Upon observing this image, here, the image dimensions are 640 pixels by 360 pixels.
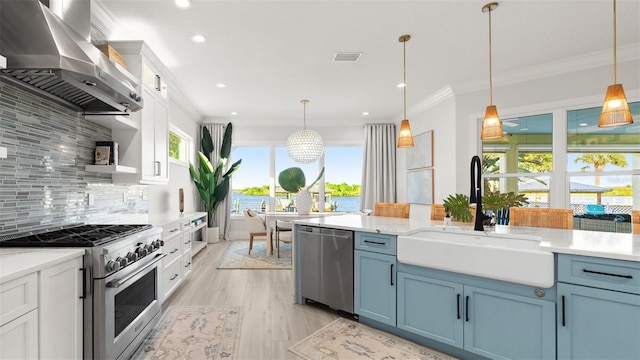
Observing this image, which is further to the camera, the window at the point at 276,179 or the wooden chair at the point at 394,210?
the window at the point at 276,179

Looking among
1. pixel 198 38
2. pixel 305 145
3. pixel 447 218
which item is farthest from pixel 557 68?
pixel 198 38

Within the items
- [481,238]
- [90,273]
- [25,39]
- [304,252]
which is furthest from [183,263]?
[481,238]

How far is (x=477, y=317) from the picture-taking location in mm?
1925

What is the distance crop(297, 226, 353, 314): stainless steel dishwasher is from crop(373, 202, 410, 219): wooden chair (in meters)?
1.03

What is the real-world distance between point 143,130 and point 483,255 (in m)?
2.89

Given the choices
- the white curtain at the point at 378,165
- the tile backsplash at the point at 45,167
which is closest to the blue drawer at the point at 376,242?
the tile backsplash at the point at 45,167

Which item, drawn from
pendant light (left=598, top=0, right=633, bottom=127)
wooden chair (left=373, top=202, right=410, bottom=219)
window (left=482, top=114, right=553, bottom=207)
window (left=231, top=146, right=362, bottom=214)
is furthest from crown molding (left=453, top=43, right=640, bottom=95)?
window (left=231, top=146, right=362, bottom=214)

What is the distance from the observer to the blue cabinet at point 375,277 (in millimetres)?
2328

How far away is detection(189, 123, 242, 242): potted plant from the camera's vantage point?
5817mm

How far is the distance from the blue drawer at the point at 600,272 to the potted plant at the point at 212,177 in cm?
545

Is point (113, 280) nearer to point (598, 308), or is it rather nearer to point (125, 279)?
point (125, 279)

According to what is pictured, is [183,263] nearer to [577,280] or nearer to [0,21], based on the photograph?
[0,21]

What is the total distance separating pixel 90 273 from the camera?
163 centimetres

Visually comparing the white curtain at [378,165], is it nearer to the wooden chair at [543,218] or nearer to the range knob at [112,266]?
the wooden chair at [543,218]
